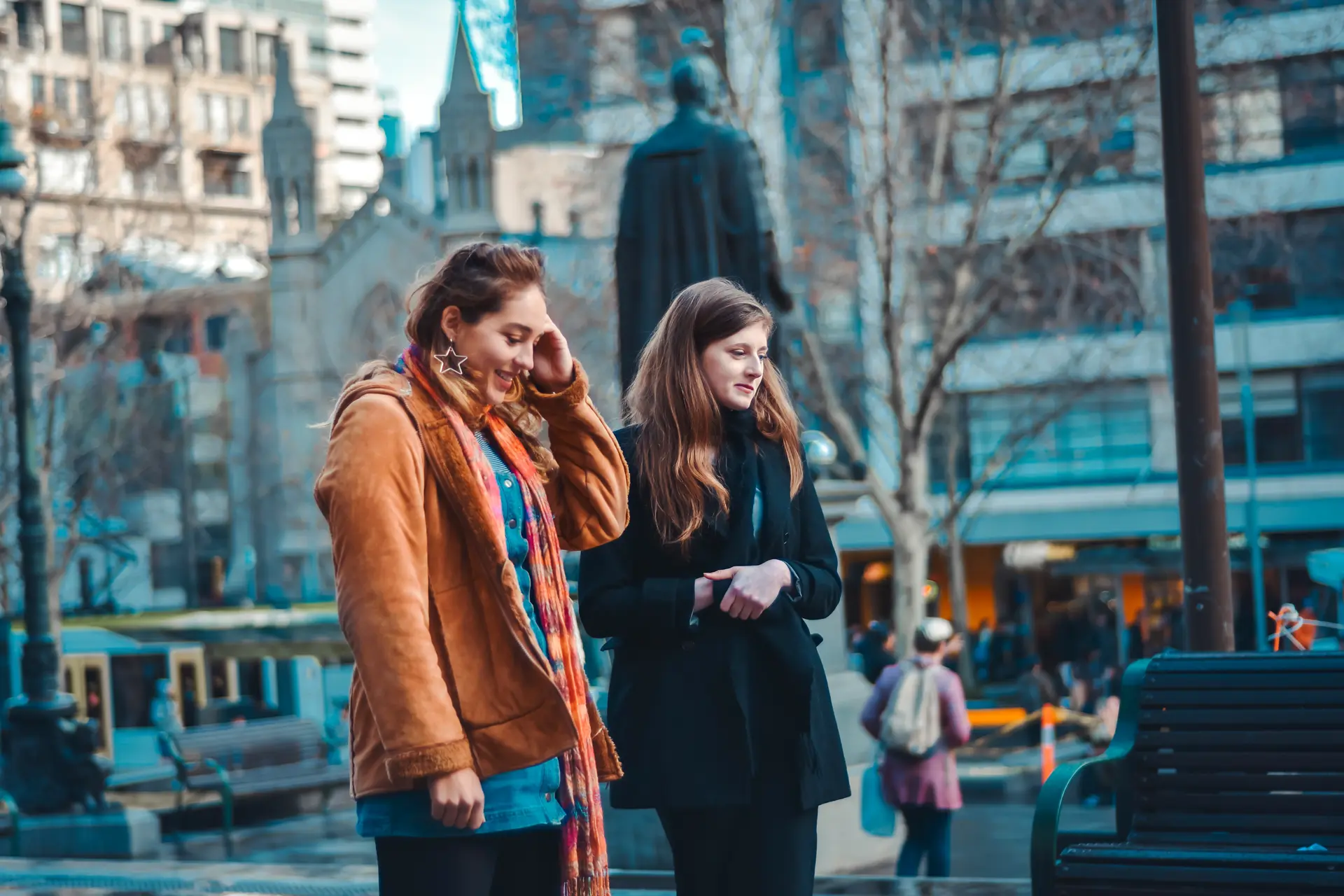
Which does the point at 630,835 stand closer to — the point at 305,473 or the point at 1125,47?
the point at 1125,47

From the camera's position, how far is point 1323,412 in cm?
3934

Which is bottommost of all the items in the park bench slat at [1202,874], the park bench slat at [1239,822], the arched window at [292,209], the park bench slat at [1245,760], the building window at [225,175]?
the park bench slat at [1202,874]

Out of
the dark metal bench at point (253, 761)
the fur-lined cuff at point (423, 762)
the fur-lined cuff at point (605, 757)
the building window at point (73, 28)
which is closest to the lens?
the fur-lined cuff at point (423, 762)

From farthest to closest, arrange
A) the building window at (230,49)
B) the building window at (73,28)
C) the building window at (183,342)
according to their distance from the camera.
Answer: the building window at (230,49) < the building window at (73,28) < the building window at (183,342)

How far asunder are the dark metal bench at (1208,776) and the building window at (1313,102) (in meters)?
20.5

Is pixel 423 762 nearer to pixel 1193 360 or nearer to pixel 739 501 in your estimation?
pixel 739 501

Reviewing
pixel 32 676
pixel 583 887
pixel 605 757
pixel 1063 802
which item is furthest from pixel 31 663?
pixel 583 887

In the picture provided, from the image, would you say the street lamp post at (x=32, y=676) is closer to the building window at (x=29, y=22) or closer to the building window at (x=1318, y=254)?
the building window at (x=1318, y=254)

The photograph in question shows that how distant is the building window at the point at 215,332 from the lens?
244 feet

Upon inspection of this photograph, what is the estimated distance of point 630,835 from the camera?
8086mm

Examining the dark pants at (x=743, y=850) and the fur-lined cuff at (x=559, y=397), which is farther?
the dark pants at (x=743, y=850)

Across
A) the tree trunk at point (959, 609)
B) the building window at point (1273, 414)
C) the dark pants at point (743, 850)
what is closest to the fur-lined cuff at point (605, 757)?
the dark pants at point (743, 850)

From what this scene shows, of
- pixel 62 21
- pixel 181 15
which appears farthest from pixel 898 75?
pixel 181 15

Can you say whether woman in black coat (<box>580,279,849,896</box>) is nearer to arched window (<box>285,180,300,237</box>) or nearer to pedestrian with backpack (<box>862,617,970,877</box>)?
pedestrian with backpack (<box>862,617,970,877</box>)
